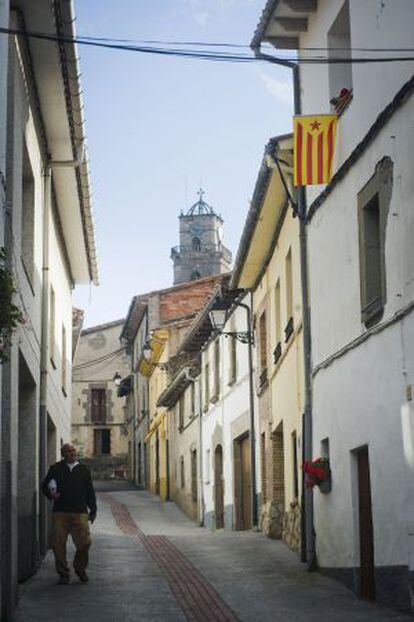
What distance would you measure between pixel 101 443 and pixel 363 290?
2185 inches

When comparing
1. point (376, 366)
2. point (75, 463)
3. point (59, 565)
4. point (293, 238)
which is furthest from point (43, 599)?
point (293, 238)

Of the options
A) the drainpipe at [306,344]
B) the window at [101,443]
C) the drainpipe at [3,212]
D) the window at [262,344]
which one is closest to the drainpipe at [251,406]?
the window at [262,344]

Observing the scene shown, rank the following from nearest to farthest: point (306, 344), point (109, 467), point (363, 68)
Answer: point (363, 68), point (306, 344), point (109, 467)

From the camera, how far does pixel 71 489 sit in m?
14.6

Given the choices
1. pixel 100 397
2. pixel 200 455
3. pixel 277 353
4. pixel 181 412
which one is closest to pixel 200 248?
pixel 100 397

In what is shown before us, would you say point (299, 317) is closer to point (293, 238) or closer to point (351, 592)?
point (293, 238)

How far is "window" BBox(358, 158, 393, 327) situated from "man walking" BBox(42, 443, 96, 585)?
4161 millimetres

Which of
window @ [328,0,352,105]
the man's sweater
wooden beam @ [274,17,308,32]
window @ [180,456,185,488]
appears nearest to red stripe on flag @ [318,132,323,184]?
window @ [328,0,352,105]

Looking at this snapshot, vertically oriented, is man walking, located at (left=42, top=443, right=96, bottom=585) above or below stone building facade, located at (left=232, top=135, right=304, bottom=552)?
below

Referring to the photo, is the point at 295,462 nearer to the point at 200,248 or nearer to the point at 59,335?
the point at 59,335

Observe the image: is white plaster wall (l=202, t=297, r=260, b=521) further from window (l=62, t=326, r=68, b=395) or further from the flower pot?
the flower pot

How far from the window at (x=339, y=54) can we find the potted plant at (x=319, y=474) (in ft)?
15.2

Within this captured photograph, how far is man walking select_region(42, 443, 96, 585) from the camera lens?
14477 millimetres

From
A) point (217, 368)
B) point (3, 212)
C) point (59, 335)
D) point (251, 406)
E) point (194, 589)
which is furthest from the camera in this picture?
point (217, 368)
